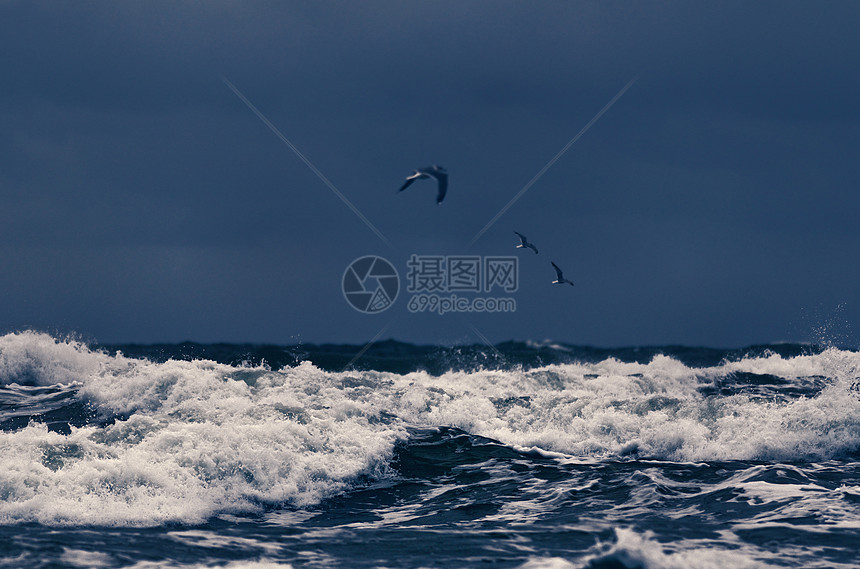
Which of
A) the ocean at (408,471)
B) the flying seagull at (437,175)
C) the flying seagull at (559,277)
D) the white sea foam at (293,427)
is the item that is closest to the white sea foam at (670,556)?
the ocean at (408,471)

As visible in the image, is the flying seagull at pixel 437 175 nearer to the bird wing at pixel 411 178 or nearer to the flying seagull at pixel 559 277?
the bird wing at pixel 411 178

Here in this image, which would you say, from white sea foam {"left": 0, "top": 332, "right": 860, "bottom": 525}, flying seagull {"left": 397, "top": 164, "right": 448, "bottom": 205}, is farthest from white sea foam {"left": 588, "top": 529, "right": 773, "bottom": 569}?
flying seagull {"left": 397, "top": 164, "right": 448, "bottom": 205}

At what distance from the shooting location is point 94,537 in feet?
32.6

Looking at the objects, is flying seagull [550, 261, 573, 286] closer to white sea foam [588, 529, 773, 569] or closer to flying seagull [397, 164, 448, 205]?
flying seagull [397, 164, 448, 205]

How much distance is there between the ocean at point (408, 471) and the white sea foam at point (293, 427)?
0.16ft

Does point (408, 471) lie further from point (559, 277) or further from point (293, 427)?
point (559, 277)

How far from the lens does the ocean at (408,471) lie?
9773mm

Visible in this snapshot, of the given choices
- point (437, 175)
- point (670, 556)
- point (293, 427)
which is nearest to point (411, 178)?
point (437, 175)

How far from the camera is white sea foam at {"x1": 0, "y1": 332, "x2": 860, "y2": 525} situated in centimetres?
1169

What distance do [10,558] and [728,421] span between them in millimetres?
13299

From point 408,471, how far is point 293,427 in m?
2.30

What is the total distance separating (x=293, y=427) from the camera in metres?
14.5

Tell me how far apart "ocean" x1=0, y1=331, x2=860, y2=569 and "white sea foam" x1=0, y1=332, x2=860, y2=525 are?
5cm

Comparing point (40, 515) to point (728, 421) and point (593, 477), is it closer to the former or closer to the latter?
point (593, 477)
